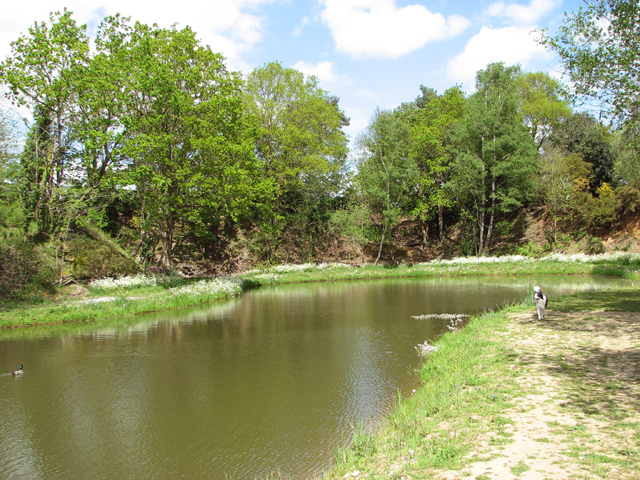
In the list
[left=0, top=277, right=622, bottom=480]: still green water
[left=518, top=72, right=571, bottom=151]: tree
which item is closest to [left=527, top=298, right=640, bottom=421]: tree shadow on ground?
[left=0, top=277, right=622, bottom=480]: still green water

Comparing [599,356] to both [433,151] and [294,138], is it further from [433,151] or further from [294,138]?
[433,151]

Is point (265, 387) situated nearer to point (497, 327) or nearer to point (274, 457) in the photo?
point (274, 457)

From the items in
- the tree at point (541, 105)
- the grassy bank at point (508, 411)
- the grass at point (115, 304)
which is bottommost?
the grassy bank at point (508, 411)

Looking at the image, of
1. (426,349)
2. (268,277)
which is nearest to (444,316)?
(426,349)

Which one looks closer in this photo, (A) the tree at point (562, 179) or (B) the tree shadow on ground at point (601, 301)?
(B) the tree shadow on ground at point (601, 301)

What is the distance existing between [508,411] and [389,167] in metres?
35.0

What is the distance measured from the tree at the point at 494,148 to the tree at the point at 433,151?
8.79 feet

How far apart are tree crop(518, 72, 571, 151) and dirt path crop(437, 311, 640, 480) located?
42.9 metres

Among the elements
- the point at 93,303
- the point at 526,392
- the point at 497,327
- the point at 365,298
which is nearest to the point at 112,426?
the point at 526,392

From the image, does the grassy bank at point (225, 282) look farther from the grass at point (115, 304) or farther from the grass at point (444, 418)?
the grass at point (444, 418)

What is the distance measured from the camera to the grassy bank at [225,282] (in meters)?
19.2

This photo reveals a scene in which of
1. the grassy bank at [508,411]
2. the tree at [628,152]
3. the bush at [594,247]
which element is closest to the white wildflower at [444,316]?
the grassy bank at [508,411]

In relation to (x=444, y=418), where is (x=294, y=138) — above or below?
above

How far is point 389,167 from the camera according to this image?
133ft
